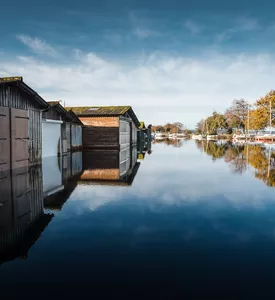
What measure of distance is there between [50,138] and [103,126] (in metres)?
10.3

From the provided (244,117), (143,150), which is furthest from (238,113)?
(143,150)

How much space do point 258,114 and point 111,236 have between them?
56772mm

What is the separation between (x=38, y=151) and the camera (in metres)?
16.1

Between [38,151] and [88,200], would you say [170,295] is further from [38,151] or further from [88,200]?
[38,151]

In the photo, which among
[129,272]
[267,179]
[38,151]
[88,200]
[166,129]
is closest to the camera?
[129,272]

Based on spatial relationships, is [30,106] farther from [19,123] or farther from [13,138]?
[13,138]

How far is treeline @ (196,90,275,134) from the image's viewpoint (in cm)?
5453

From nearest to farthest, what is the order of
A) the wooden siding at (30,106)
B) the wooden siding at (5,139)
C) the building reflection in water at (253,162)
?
the wooden siding at (5,139)
the building reflection in water at (253,162)
the wooden siding at (30,106)

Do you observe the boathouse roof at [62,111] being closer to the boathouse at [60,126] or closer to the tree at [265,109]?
the boathouse at [60,126]

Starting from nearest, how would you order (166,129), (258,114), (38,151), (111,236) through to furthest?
(111,236) → (38,151) → (258,114) → (166,129)

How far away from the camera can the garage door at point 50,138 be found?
19.3 meters

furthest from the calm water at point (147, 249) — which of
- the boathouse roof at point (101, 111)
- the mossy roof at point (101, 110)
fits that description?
the mossy roof at point (101, 110)

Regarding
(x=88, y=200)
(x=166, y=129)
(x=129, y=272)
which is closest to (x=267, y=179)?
(x=88, y=200)

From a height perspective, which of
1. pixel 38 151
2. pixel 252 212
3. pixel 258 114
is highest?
pixel 258 114
